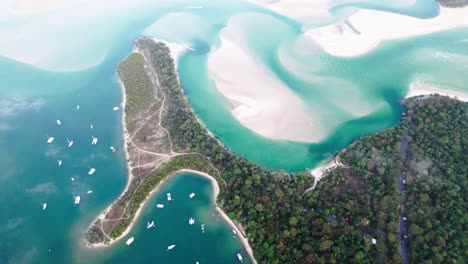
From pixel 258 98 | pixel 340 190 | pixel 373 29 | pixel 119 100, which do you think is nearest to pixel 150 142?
pixel 119 100

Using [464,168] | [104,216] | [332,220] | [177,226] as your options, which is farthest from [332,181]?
[104,216]

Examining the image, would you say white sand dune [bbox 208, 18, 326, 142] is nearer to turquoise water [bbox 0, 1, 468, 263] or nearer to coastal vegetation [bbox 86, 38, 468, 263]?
turquoise water [bbox 0, 1, 468, 263]

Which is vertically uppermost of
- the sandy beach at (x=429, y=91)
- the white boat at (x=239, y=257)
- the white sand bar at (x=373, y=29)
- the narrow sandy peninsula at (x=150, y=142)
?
the white sand bar at (x=373, y=29)

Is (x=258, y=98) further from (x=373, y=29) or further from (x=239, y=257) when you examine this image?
(x=373, y=29)

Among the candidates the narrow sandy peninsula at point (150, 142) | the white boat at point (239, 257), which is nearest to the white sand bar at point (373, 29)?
the narrow sandy peninsula at point (150, 142)

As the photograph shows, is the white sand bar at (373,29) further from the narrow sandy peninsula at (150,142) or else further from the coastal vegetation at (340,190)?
the narrow sandy peninsula at (150,142)

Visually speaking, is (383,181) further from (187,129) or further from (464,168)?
(187,129)
